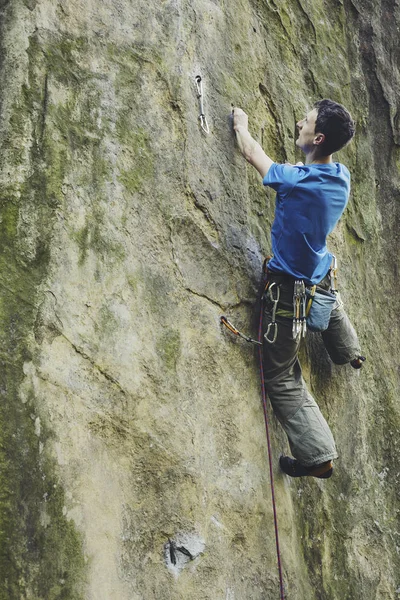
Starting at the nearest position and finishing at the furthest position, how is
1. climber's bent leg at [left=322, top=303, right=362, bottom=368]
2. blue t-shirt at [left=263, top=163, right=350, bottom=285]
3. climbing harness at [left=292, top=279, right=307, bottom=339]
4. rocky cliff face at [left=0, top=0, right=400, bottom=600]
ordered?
rocky cliff face at [left=0, top=0, right=400, bottom=600] → blue t-shirt at [left=263, top=163, right=350, bottom=285] → climbing harness at [left=292, top=279, right=307, bottom=339] → climber's bent leg at [left=322, top=303, right=362, bottom=368]

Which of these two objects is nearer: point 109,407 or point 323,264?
point 109,407

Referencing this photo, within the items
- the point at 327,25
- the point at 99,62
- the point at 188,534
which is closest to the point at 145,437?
the point at 188,534

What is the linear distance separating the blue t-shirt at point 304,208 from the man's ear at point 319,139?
17 centimetres

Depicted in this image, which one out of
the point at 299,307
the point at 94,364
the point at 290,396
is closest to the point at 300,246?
the point at 299,307

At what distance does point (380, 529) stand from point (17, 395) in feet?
12.0

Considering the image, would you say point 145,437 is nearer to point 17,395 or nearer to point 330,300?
point 17,395

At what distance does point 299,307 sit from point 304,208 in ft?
2.27

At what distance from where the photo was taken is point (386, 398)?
22.7 feet

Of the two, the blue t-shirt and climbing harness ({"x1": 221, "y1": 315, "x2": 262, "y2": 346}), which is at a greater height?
the blue t-shirt

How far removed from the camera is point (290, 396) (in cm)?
535

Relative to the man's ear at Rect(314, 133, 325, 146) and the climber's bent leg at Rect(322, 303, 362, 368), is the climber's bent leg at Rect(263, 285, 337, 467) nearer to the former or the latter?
the climber's bent leg at Rect(322, 303, 362, 368)

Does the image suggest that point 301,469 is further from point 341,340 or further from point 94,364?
point 94,364

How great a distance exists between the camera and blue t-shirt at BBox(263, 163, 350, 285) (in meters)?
5.00

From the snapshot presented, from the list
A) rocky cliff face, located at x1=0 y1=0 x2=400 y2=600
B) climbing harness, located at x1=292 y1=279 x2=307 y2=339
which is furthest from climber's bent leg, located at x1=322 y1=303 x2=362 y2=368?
climbing harness, located at x1=292 y1=279 x2=307 y2=339
